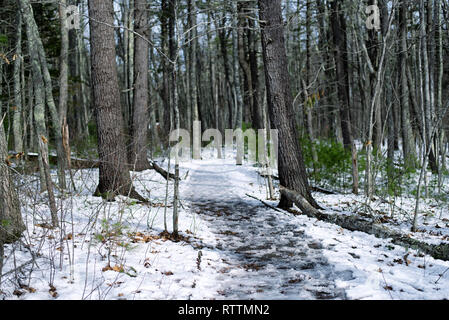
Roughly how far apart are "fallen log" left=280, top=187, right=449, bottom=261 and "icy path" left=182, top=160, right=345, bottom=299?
0.41m

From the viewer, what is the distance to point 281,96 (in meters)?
7.30

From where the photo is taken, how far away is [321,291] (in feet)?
11.4

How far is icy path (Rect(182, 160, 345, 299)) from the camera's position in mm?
3602

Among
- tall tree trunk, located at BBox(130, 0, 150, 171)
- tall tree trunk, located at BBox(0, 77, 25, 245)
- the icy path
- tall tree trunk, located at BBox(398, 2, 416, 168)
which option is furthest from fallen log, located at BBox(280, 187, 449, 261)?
tall tree trunk, located at BBox(130, 0, 150, 171)

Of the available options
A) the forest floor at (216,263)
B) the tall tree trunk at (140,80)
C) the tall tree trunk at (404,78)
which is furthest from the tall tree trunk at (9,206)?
the tall tree trunk at (404,78)

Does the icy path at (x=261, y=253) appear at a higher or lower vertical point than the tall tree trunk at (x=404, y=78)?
lower

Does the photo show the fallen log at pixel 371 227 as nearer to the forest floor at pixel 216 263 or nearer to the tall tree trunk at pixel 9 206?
the forest floor at pixel 216 263

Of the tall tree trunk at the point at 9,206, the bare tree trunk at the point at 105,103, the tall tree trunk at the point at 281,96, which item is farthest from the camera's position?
the bare tree trunk at the point at 105,103

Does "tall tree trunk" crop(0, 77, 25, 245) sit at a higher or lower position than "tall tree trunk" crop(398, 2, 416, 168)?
lower

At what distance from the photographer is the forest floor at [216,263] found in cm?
338

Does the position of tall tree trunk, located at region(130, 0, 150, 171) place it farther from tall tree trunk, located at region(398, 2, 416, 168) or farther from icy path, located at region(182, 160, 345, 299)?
tall tree trunk, located at region(398, 2, 416, 168)

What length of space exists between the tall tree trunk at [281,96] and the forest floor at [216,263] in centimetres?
110
